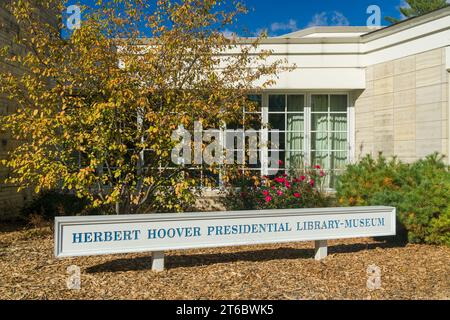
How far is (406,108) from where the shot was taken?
976 centimetres

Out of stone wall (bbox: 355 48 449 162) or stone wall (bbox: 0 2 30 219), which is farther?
Answer: stone wall (bbox: 355 48 449 162)

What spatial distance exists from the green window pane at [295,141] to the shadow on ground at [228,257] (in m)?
4.05

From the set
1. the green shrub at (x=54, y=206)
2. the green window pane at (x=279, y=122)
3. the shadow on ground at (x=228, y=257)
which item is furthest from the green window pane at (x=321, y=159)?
the green shrub at (x=54, y=206)

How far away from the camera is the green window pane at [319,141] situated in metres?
11.2

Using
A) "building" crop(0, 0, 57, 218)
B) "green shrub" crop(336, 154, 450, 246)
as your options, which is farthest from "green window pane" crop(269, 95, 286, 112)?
"building" crop(0, 0, 57, 218)

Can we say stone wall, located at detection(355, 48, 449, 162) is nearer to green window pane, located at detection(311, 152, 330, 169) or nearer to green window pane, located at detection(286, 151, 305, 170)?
green window pane, located at detection(311, 152, 330, 169)

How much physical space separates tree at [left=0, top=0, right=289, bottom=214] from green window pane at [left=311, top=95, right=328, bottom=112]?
3887mm

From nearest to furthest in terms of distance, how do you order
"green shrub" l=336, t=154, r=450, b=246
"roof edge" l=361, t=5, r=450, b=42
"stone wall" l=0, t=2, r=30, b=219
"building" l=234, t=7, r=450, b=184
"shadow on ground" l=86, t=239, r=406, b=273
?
A: "shadow on ground" l=86, t=239, r=406, b=273 → "green shrub" l=336, t=154, r=450, b=246 → "stone wall" l=0, t=2, r=30, b=219 → "roof edge" l=361, t=5, r=450, b=42 → "building" l=234, t=7, r=450, b=184

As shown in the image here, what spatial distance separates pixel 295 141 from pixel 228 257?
5.27 m

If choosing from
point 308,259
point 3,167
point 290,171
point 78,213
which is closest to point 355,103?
point 290,171

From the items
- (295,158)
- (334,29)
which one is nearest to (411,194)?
(295,158)

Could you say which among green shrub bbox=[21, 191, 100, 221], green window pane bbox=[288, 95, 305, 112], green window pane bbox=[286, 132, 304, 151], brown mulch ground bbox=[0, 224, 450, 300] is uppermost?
green window pane bbox=[288, 95, 305, 112]

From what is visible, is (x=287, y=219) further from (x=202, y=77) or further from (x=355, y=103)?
(x=355, y=103)

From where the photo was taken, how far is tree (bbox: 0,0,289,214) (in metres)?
6.52
